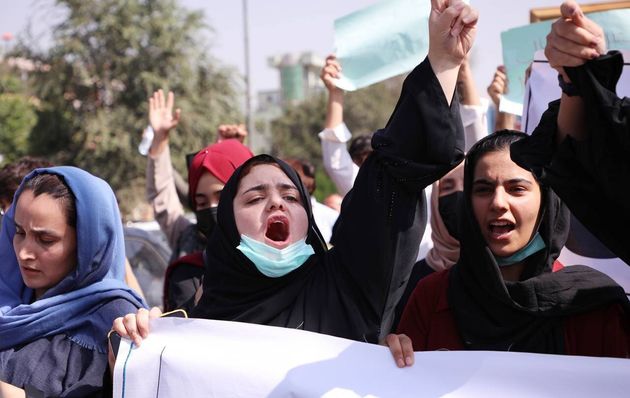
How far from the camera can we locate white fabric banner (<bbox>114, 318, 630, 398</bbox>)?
208 cm

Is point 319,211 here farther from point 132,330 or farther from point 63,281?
point 132,330

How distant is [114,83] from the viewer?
23.4m

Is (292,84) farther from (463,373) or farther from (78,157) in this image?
(463,373)

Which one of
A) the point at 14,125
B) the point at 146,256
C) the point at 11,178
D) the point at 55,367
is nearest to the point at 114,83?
the point at 14,125

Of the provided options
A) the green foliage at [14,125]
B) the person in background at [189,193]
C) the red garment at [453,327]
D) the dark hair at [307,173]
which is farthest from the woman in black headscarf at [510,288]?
the green foliage at [14,125]

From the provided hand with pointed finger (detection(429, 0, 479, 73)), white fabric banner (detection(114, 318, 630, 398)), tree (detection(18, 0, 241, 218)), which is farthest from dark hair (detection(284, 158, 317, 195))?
tree (detection(18, 0, 241, 218))

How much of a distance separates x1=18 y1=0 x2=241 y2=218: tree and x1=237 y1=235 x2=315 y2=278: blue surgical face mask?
20.5m

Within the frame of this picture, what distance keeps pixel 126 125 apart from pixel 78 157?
1.71 m

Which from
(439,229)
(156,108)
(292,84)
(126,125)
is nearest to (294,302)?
(439,229)

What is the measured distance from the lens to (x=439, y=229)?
348 cm

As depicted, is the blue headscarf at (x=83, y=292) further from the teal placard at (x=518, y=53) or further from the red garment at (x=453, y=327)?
the teal placard at (x=518, y=53)

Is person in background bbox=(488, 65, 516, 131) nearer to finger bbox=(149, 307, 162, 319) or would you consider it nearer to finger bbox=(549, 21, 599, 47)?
finger bbox=(149, 307, 162, 319)

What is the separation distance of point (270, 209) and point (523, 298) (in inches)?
30.4

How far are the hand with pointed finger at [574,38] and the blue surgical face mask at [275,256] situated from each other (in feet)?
3.11
